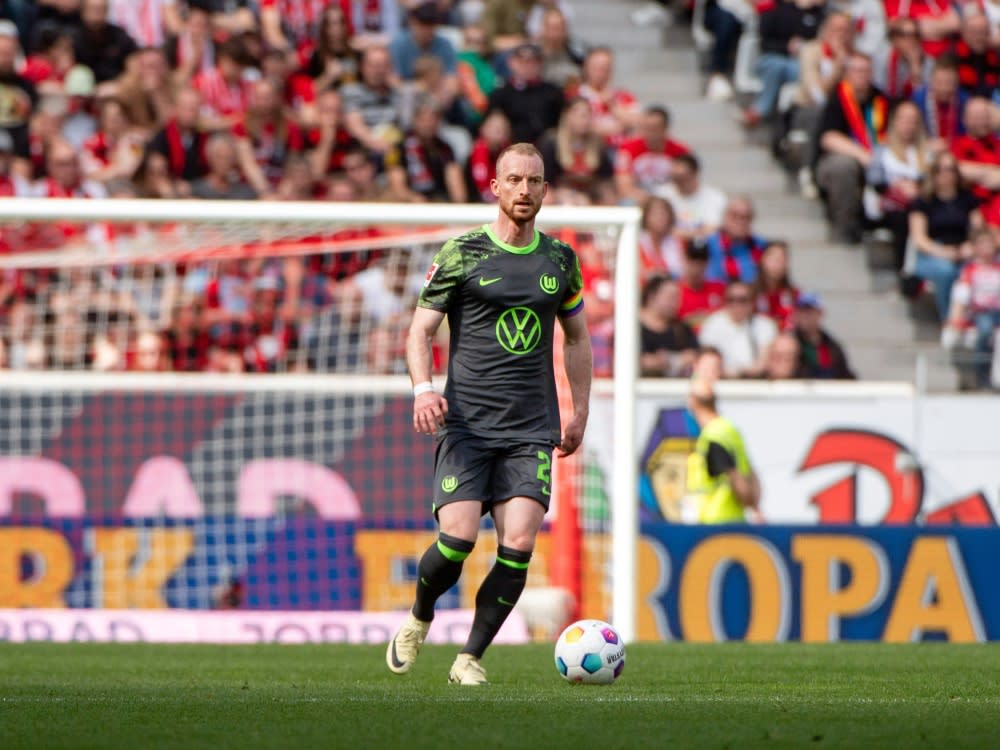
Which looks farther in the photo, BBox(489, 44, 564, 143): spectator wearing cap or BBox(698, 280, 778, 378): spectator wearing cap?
BBox(489, 44, 564, 143): spectator wearing cap

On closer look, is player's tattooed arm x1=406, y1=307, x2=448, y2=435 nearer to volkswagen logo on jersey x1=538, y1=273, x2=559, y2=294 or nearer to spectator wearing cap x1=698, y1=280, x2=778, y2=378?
volkswagen logo on jersey x1=538, y1=273, x2=559, y2=294

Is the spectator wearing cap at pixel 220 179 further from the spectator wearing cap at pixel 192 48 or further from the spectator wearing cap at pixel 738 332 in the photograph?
the spectator wearing cap at pixel 738 332

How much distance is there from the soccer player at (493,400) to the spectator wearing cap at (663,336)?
25.7 ft

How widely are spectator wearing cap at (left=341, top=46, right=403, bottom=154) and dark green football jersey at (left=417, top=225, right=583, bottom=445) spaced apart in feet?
31.4

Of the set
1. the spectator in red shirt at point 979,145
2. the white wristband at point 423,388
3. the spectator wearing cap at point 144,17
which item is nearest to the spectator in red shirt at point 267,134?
the spectator wearing cap at point 144,17

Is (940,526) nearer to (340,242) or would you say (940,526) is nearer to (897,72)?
(340,242)

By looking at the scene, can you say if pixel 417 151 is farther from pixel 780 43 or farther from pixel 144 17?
pixel 780 43

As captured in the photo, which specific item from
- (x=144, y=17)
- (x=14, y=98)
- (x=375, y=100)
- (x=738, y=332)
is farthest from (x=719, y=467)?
(x=144, y=17)

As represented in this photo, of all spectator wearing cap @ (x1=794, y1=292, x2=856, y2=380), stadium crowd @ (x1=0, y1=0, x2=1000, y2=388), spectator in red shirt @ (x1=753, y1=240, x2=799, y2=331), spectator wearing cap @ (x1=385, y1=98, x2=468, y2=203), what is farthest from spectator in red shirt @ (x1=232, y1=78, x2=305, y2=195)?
spectator wearing cap @ (x1=794, y1=292, x2=856, y2=380)

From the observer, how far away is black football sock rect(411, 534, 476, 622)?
26.2 feet

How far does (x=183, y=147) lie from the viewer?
16.4 m

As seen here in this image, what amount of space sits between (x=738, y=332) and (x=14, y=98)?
6621 mm

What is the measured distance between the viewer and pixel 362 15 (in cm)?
1873

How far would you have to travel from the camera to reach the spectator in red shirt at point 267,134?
55.0 feet
